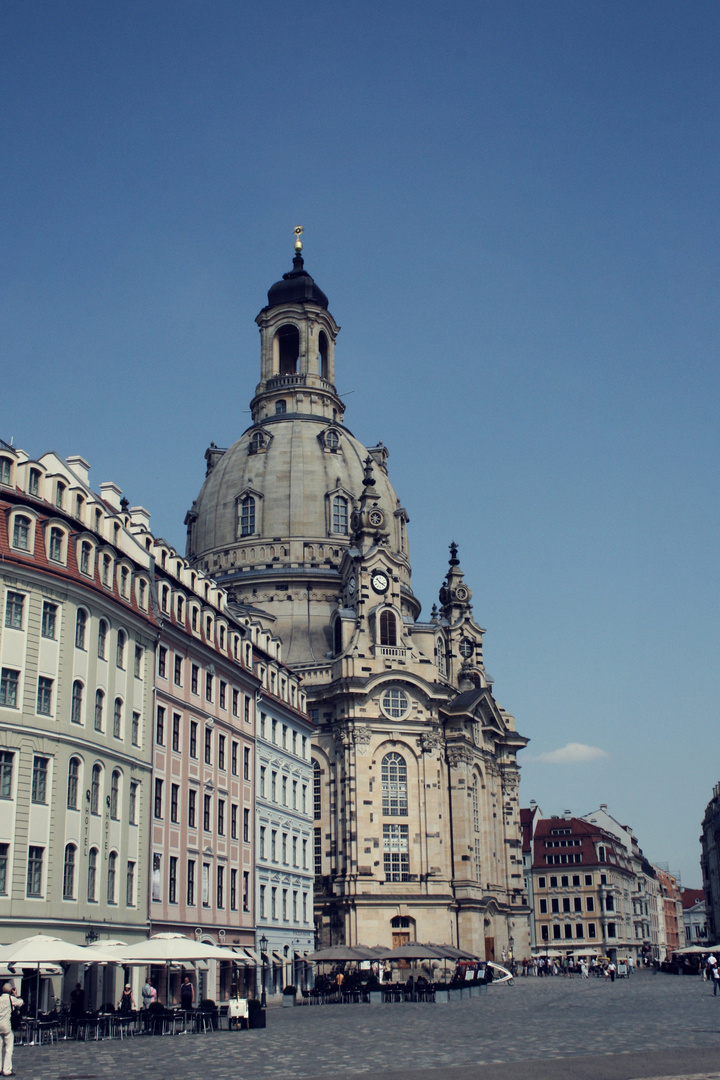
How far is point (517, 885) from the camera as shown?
4894 inches

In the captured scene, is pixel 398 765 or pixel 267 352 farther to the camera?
pixel 267 352

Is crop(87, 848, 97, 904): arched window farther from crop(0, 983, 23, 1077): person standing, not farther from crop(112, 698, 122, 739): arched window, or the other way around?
crop(0, 983, 23, 1077): person standing

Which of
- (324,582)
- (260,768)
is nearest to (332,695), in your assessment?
(324,582)

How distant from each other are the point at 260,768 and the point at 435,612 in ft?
192

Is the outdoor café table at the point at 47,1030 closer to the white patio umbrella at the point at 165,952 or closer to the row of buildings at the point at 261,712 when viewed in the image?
the white patio umbrella at the point at 165,952

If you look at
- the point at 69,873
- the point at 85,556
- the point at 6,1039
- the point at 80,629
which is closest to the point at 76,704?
the point at 80,629

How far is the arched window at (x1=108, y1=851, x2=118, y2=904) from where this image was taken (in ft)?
153

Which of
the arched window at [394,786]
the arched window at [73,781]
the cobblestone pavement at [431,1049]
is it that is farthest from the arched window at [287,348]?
the cobblestone pavement at [431,1049]

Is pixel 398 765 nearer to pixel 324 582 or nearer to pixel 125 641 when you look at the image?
pixel 324 582

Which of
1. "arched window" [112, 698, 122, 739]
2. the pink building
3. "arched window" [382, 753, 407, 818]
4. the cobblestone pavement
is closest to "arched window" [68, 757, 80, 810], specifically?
"arched window" [112, 698, 122, 739]

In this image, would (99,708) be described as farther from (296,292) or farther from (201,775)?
(296,292)

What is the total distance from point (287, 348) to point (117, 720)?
10070cm

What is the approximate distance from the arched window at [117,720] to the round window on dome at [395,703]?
6011cm

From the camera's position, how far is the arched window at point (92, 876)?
147ft
